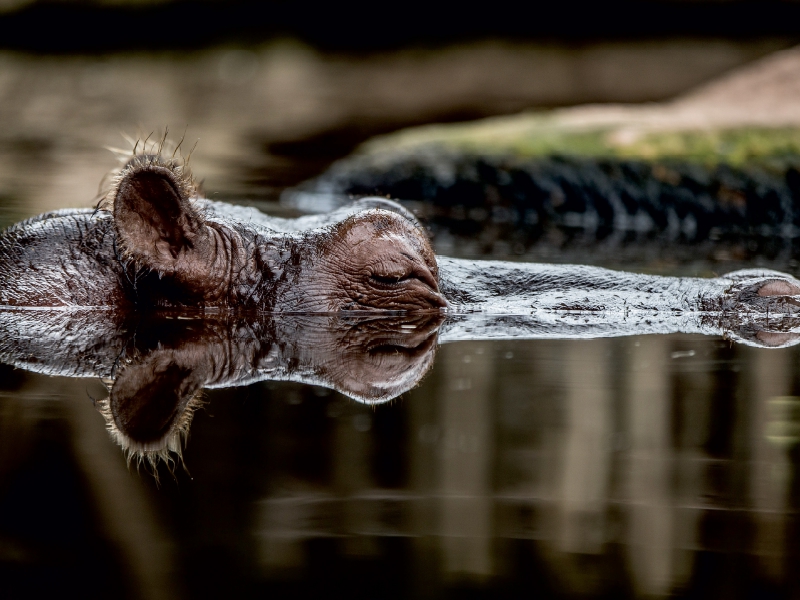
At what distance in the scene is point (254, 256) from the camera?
12.6 feet

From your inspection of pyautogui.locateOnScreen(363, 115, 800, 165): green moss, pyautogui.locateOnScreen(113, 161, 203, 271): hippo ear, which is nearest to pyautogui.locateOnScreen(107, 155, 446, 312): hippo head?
pyautogui.locateOnScreen(113, 161, 203, 271): hippo ear

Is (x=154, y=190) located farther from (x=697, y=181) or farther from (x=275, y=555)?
(x=697, y=181)

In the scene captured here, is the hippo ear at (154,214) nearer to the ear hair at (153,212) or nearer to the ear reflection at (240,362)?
the ear hair at (153,212)

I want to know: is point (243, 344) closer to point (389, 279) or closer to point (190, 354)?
point (190, 354)

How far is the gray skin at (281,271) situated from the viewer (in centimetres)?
365

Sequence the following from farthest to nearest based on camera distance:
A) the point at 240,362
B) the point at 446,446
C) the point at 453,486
Answer: the point at 240,362 < the point at 446,446 < the point at 453,486

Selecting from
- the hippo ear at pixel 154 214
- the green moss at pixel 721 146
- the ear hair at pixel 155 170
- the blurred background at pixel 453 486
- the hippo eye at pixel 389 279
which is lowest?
the blurred background at pixel 453 486

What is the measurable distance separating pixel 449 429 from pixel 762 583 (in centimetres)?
99

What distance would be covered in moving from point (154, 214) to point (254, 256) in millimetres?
378

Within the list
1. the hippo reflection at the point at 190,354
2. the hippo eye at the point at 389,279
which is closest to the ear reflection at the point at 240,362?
the hippo reflection at the point at 190,354

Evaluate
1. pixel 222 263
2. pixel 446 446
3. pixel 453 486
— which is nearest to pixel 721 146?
pixel 222 263

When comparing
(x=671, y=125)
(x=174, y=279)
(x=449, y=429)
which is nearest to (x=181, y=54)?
(x=671, y=125)

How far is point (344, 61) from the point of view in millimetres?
17234

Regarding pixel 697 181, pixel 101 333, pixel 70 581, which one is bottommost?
pixel 70 581
